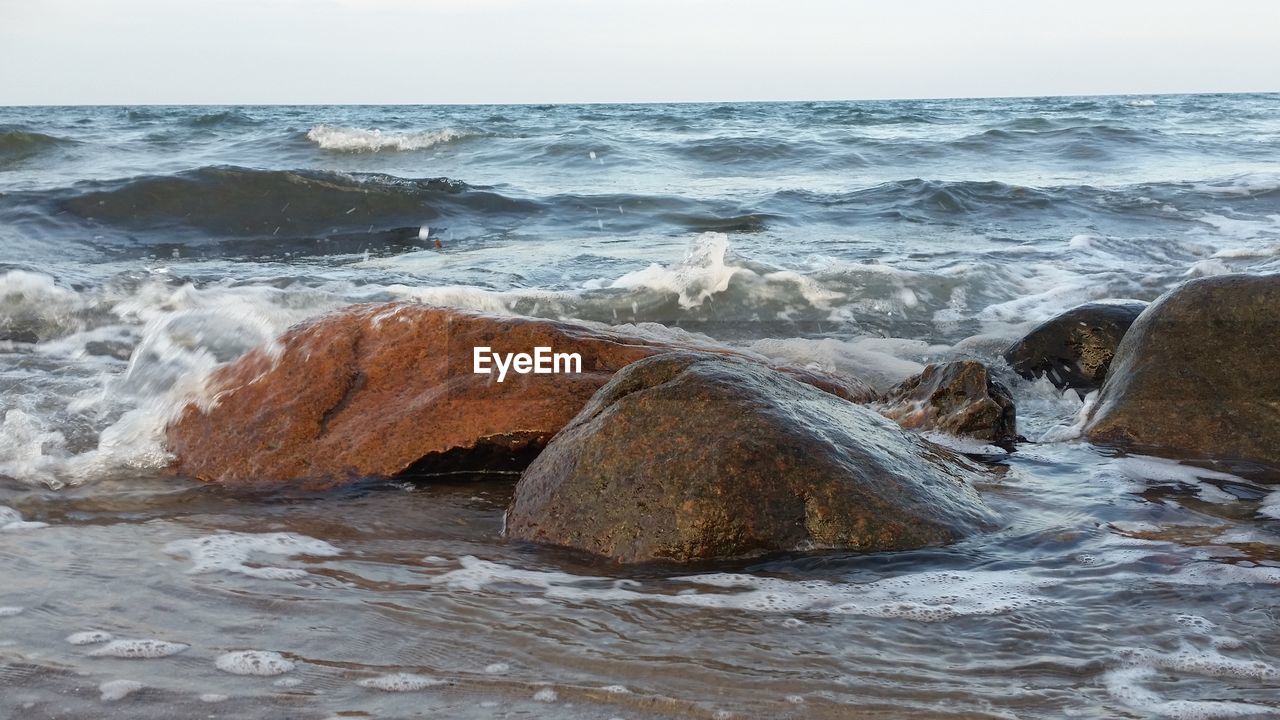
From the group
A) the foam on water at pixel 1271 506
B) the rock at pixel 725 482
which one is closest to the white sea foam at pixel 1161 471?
the foam on water at pixel 1271 506

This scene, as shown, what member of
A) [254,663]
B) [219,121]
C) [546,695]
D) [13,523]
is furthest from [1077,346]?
[219,121]

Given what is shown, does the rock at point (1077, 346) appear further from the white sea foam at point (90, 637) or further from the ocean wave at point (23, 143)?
the ocean wave at point (23, 143)

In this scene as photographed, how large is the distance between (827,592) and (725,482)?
0.43 metres

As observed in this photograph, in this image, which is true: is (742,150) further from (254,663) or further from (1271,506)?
(254,663)

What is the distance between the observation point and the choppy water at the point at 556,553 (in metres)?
2.21

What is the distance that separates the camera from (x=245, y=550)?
3086 millimetres

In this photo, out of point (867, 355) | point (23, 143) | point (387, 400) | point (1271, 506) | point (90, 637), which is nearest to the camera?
point (90, 637)

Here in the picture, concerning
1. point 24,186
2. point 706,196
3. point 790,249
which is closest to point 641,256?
point 790,249

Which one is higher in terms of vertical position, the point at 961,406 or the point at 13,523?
the point at 961,406

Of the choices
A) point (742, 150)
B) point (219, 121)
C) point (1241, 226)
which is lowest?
point (1241, 226)

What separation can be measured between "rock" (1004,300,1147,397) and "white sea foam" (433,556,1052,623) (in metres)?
2.45

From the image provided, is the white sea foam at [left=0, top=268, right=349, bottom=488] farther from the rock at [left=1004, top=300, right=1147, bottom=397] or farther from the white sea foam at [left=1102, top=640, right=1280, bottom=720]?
the rock at [left=1004, top=300, right=1147, bottom=397]

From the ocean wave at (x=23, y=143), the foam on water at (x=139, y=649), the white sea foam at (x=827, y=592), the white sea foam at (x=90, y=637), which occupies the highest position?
the ocean wave at (x=23, y=143)

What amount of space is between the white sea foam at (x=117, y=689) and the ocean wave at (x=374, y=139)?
56.8 ft
